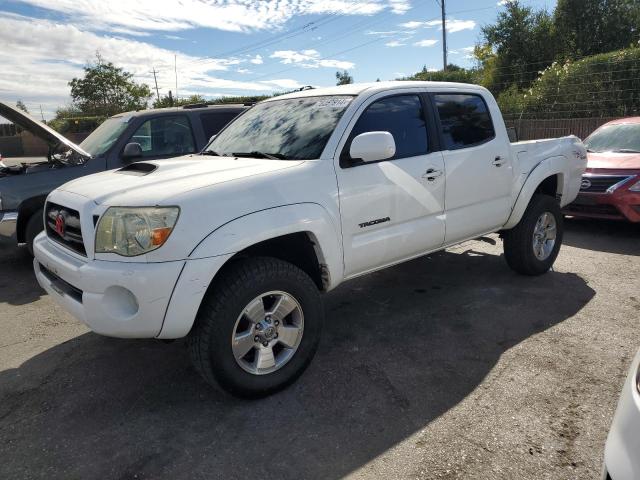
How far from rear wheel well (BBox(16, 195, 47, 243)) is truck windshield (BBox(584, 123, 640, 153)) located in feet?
25.5

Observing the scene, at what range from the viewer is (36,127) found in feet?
18.5

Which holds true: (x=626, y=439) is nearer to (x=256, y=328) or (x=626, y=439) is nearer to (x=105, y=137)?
(x=256, y=328)

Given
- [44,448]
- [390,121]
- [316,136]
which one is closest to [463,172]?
[390,121]

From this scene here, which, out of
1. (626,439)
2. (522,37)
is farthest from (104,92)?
(626,439)

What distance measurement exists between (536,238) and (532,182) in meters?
0.62

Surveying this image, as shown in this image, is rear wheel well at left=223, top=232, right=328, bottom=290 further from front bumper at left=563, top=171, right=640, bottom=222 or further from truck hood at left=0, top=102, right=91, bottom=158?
front bumper at left=563, top=171, right=640, bottom=222

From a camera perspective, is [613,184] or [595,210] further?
[595,210]

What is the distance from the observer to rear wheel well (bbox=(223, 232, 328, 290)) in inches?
125

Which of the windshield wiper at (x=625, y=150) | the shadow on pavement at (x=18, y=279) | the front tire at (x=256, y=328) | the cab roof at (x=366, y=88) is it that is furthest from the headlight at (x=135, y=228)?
the windshield wiper at (x=625, y=150)

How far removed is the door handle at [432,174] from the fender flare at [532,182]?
3.89ft

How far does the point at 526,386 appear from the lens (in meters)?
3.11

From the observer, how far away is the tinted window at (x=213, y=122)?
6.65 metres

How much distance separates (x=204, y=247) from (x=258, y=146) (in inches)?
50.3

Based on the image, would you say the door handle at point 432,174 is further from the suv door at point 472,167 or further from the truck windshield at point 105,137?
the truck windshield at point 105,137
